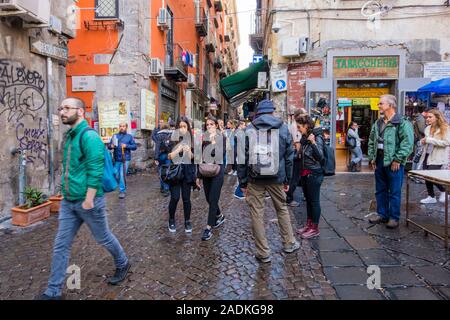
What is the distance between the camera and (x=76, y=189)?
315cm

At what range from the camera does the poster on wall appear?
37.9 ft

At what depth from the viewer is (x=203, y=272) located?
372cm

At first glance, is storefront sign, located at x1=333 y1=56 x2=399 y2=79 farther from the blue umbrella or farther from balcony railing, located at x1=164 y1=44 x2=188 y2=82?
balcony railing, located at x1=164 y1=44 x2=188 y2=82

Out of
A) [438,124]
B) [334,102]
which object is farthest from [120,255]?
[334,102]

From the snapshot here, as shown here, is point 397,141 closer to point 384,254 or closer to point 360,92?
point 384,254

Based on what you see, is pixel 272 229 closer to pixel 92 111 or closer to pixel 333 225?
pixel 333 225

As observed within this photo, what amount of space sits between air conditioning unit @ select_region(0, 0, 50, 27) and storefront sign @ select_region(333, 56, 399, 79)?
26.4 feet

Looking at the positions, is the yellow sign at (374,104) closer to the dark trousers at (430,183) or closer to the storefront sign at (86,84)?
the dark trousers at (430,183)

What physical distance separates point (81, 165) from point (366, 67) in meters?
9.82

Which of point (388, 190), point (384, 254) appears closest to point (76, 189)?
point (384, 254)

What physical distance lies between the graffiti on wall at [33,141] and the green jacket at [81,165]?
3.68 m

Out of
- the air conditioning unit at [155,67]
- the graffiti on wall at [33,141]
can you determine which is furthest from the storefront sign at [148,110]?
the graffiti on wall at [33,141]

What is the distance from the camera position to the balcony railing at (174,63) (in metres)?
14.3

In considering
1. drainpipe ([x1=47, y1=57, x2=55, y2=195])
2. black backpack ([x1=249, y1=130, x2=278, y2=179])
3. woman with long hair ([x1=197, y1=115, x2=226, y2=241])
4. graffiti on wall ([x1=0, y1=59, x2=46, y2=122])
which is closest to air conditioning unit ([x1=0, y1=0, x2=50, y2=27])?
graffiti on wall ([x1=0, y1=59, x2=46, y2=122])
